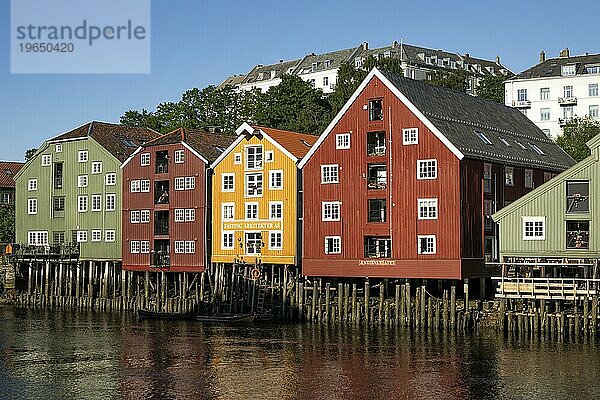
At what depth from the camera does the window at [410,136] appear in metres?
60.8

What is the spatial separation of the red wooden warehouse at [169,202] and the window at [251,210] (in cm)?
416

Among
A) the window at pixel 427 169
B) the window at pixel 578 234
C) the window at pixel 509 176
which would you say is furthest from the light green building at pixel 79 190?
the window at pixel 578 234

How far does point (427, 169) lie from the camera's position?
6041 cm

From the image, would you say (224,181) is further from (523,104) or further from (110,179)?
(523,104)

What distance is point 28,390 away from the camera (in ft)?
131

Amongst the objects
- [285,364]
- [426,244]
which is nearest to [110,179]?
[426,244]

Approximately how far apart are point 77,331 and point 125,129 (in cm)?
3055

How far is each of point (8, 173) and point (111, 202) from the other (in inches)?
1337

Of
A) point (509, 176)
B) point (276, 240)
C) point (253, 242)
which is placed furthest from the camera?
point (253, 242)

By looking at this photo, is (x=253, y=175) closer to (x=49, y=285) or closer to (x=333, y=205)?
(x=333, y=205)

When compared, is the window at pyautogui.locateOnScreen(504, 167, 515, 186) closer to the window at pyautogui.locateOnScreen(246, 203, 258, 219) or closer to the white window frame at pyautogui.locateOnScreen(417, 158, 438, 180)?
the white window frame at pyautogui.locateOnScreen(417, 158, 438, 180)

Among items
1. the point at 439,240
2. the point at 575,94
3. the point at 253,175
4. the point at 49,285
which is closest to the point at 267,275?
the point at 253,175

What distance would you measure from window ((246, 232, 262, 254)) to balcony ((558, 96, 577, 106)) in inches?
2013

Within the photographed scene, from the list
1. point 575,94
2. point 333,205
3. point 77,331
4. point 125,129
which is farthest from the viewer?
point 575,94
